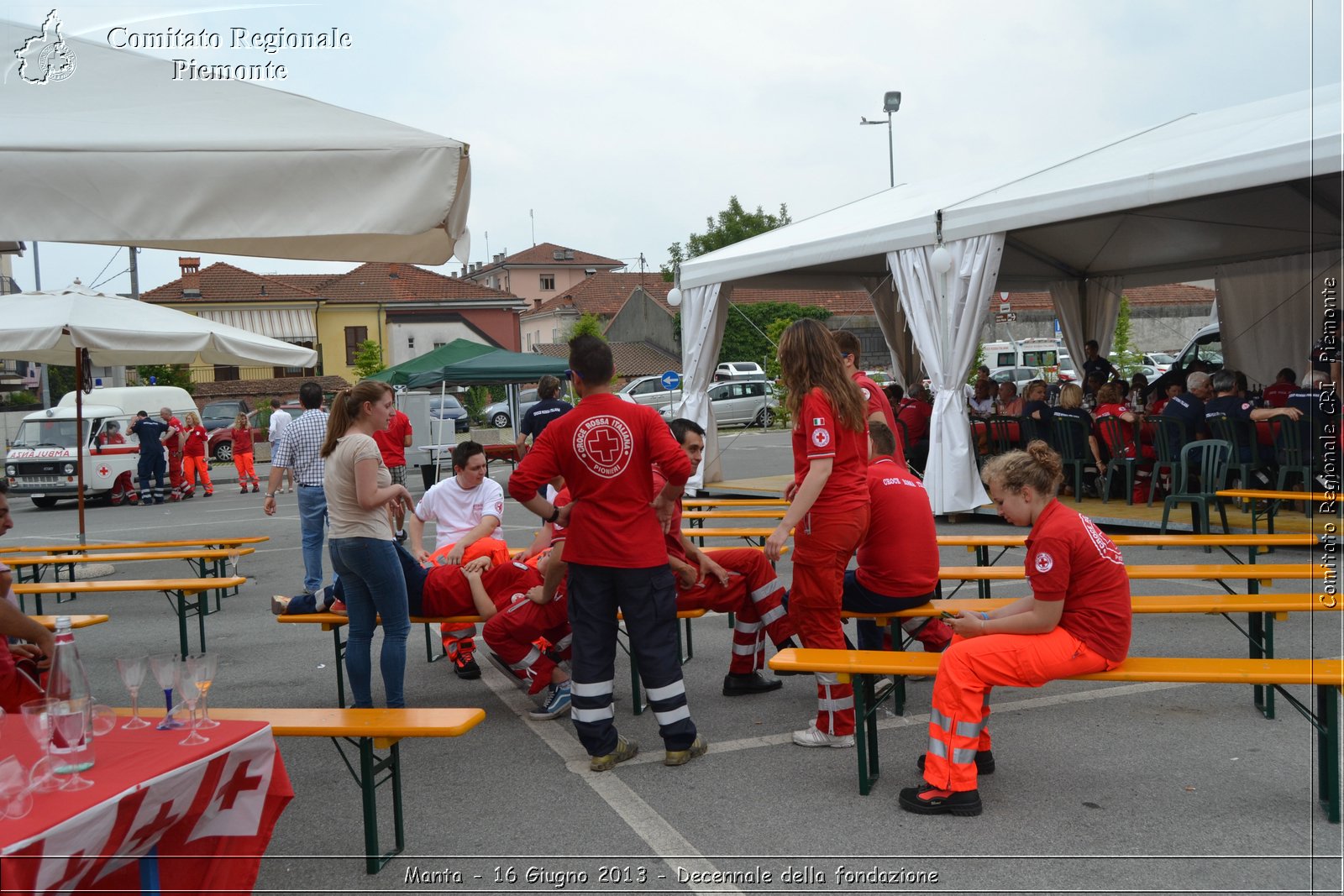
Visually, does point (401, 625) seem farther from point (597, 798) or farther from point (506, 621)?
point (597, 798)

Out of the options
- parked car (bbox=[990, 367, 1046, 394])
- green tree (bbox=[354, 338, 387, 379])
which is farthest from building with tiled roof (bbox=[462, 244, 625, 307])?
parked car (bbox=[990, 367, 1046, 394])

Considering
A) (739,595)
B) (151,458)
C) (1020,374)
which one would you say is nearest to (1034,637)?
(739,595)

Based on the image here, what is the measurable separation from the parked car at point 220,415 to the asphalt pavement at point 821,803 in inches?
999

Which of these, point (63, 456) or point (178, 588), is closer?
point (178, 588)

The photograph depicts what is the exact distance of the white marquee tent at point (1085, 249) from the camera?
8.75 metres

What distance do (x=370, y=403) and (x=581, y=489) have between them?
117 cm

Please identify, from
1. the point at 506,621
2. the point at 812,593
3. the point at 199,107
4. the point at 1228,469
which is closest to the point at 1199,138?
the point at 1228,469

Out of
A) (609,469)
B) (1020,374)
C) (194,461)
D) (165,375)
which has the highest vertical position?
(165,375)

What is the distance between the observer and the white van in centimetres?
1811

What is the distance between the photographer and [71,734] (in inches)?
103

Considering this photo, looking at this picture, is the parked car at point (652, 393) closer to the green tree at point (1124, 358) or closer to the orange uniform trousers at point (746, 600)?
the green tree at point (1124, 358)

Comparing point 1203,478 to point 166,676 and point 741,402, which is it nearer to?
point 166,676

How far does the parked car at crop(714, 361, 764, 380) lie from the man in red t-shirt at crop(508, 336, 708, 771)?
29.0 m

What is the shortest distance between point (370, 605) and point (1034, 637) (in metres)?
2.83
